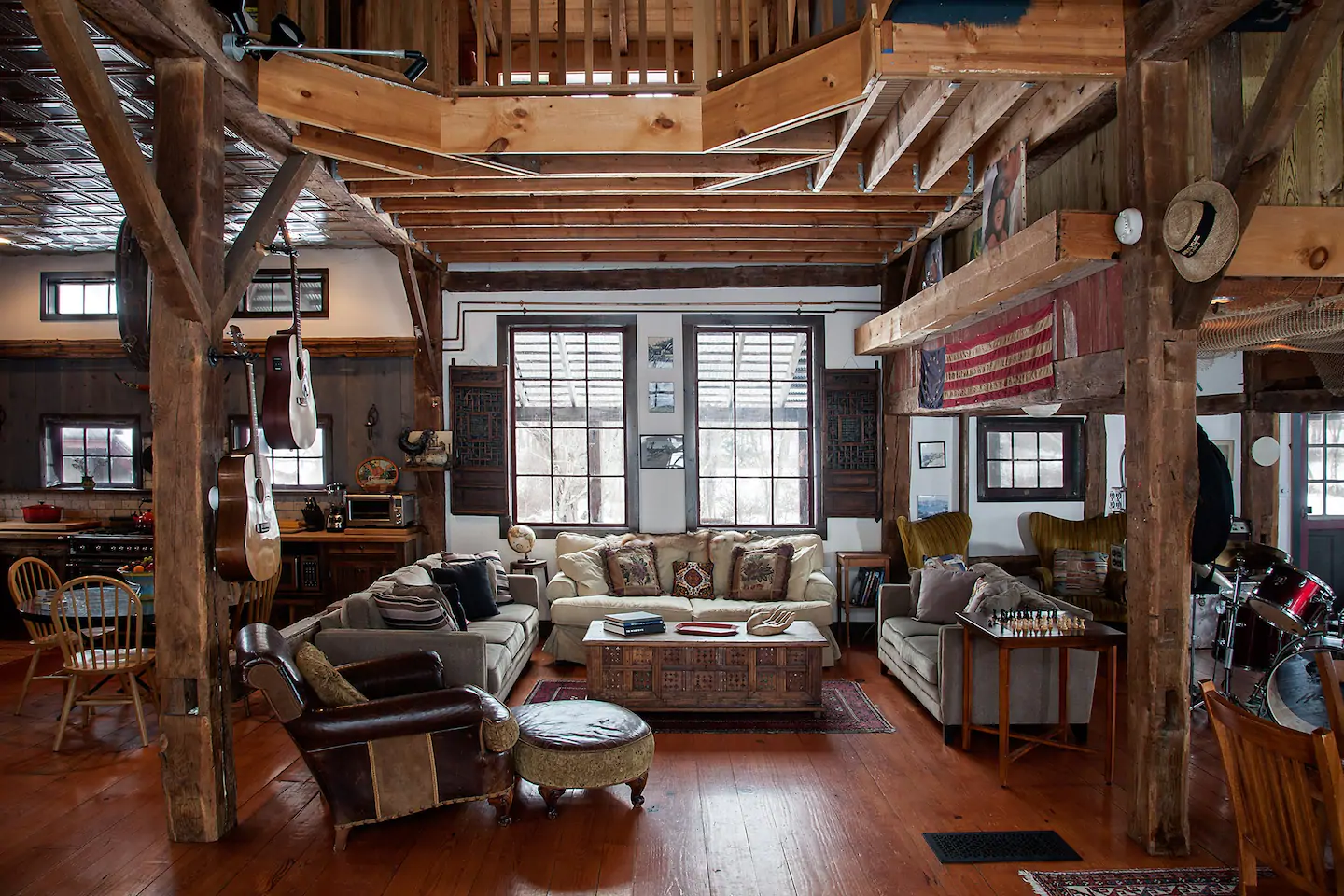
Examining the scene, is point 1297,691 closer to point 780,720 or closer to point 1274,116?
point 780,720

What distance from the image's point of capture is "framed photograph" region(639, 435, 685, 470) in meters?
7.64

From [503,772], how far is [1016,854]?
2.36 meters

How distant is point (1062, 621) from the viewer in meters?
4.50

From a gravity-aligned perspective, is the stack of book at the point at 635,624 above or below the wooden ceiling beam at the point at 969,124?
below

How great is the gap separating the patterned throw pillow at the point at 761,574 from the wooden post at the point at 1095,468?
3.06m

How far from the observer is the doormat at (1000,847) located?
3.54 m

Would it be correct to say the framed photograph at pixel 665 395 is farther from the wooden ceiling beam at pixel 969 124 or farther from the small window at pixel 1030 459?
the wooden ceiling beam at pixel 969 124

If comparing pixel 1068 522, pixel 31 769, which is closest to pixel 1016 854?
pixel 1068 522

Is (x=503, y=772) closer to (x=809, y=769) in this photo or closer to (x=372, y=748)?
(x=372, y=748)

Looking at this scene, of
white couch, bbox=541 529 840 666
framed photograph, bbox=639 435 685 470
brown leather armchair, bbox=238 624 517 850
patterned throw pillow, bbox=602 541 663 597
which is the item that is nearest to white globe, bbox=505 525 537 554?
white couch, bbox=541 529 840 666

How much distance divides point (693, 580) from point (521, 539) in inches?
60.5


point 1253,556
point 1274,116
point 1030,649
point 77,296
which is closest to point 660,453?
point 1030,649

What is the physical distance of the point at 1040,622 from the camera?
175 inches

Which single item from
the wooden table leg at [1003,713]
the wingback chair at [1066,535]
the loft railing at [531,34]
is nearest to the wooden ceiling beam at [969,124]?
the loft railing at [531,34]
